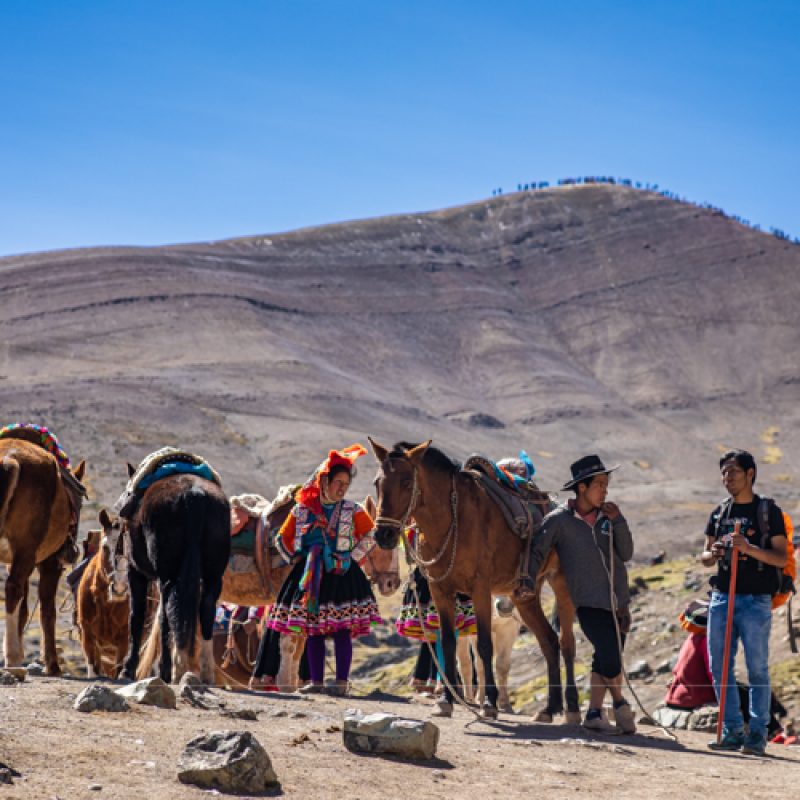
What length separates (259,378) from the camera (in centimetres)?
8875

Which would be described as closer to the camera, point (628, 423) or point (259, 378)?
point (259, 378)

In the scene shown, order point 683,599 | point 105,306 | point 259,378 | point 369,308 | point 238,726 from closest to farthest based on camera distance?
point 238,726 → point 683,599 → point 259,378 → point 105,306 → point 369,308

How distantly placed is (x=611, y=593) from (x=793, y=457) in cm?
8686

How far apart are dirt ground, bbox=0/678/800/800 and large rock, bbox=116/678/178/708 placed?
142 millimetres

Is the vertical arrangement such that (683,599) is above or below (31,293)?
below

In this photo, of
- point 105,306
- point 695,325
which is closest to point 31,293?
point 105,306

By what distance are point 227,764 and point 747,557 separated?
4.73m

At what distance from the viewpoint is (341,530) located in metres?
Result: 11.6

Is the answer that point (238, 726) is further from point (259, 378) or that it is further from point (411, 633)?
point (259, 378)

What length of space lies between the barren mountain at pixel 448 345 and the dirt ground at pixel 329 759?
125 feet

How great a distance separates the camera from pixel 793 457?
93.7 meters

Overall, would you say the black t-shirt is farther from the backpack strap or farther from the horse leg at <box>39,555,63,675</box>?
the horse leg at <box>39,555,63,675</box>

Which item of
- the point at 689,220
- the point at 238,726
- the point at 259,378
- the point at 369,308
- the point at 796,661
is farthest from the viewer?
the point at 689,220

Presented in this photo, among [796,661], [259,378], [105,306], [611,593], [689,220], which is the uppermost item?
[689,220]
